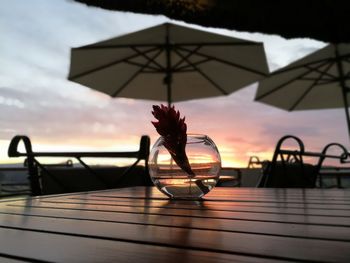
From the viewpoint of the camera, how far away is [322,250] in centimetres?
43

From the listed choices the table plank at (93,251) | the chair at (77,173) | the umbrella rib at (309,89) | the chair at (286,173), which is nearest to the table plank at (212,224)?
the table plank at (93,251)

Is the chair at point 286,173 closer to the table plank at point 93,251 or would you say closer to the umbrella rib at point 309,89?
the table plank at point 93,251

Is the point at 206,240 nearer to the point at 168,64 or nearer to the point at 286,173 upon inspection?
the point at 286,173

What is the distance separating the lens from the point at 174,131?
93 centimetres

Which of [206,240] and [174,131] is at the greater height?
[174,131]

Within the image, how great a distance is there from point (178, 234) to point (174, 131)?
420 millimetres

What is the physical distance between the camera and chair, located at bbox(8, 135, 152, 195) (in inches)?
70.6

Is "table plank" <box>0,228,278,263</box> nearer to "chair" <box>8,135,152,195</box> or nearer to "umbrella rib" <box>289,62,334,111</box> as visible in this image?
"chair" <box>8,135,152,195</box>

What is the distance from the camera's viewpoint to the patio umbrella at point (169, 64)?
4113 mm

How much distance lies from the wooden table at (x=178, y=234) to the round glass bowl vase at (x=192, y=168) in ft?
0.37

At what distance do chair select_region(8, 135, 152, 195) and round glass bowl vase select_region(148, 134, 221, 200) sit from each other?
783mm

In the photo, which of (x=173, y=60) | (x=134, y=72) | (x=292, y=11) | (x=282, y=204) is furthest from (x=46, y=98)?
(x=282, y=204)

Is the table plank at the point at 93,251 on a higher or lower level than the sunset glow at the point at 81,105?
lower

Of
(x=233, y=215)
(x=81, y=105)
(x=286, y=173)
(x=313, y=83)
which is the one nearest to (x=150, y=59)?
(x=313, y=83)
